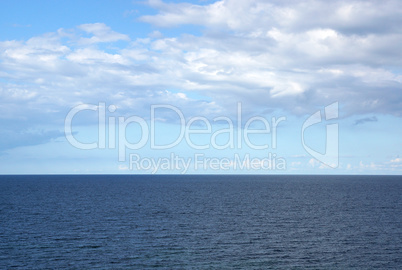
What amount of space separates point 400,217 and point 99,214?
206 ft

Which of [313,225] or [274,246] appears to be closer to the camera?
[274,246]

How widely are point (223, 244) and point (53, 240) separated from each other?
23.5 meters

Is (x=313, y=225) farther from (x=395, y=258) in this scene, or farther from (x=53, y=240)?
(x=53, y=240)

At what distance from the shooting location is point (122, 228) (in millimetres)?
68562

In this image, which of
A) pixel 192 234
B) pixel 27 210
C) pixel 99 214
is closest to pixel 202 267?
pixel 192 234

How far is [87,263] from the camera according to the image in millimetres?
45594

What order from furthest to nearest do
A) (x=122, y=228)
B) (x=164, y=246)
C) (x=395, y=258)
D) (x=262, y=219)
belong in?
(x=262, y=219) < (x=122, y=228) < (x=164, y=246) < (x=395, y=258)

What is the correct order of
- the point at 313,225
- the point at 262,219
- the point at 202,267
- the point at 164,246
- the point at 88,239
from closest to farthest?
the point at 202,267
the point at 164,246
the point at 88,239
the point at 313,225
the point at 262,219

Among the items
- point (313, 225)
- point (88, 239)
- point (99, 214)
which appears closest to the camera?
point (88, 239)

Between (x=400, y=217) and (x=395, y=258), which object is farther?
(x=400, y=217)

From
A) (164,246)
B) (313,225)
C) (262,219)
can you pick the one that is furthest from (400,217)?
(164,246)

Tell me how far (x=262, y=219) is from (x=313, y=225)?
34.6 feet

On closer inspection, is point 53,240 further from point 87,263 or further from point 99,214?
point 99,214

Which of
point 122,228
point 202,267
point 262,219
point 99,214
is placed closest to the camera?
point 202,267
